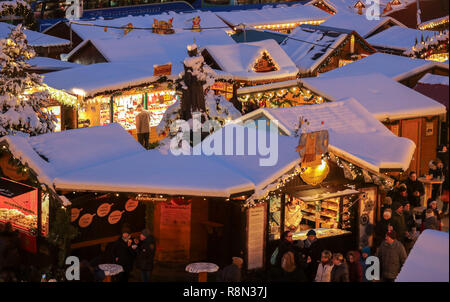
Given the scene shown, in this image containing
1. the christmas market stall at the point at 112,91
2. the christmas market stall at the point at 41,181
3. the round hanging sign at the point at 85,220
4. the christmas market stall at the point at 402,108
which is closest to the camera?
the christmas market stall at the point at 41,181

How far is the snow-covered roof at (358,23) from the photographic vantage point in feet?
140

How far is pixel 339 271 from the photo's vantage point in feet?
41.4

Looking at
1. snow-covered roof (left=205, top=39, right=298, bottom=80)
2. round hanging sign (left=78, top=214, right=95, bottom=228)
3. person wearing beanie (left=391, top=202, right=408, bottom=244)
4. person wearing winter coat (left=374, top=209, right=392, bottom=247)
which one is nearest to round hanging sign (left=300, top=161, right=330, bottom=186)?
person wearing winter coat (left=374, top=209, right=392, bottom=247)

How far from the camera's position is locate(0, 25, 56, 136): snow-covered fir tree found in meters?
18.0

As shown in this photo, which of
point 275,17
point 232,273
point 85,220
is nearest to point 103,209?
point 85,220

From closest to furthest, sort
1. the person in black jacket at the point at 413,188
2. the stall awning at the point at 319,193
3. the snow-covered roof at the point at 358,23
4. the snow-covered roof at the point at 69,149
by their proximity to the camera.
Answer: the snow-covered roof at the point at 69,149, the stall awning at the point at 319,193, the person in black jacket at the point at 413,188, the snow-covered roof at the point at 358,23

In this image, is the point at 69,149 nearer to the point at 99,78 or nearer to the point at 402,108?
the point at 402,108

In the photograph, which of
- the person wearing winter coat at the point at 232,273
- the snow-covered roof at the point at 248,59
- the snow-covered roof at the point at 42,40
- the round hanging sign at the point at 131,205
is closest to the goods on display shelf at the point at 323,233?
the person wearing winter coat at the point at 232,273

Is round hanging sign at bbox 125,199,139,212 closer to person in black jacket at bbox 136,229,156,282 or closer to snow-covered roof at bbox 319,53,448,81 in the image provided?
person in black jacket at bbox 136,229,156,282

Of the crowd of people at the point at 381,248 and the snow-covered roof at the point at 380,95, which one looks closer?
the crowd of people at the point at 381,248

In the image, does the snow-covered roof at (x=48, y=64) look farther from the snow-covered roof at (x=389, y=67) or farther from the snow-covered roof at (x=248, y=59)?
the snow-covered roof at (x=389, y=67)

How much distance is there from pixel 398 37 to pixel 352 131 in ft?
80.7

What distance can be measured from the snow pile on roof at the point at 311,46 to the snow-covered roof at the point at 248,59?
1.66m
